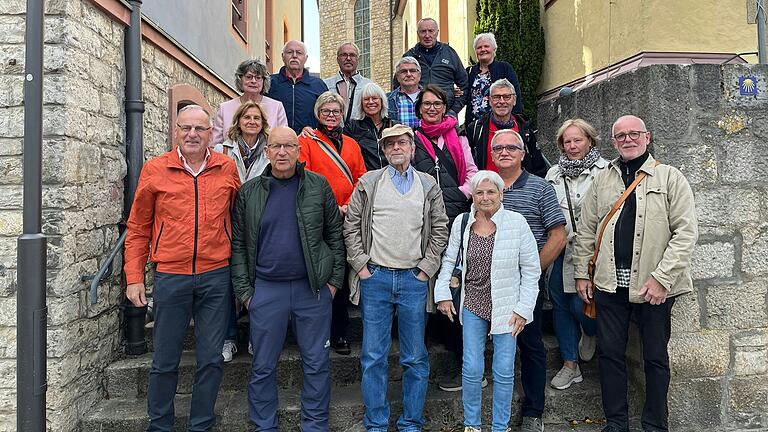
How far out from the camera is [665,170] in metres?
3.30

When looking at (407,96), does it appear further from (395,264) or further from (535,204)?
(395,264)

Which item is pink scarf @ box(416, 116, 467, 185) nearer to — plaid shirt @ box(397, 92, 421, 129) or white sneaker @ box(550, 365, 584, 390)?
plaid shirt @ box(397, 92, 421, 129)

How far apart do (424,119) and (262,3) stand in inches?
326

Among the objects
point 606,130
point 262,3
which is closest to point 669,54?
point 606,130

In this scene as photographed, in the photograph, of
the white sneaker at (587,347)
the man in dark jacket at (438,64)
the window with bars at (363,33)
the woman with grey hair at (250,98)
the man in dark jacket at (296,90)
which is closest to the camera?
the white sneaker at (587,347)

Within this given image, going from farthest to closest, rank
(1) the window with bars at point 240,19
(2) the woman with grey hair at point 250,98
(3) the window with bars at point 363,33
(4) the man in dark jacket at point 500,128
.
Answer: (3) the window with bars at point 363,33 → (1) the window with bars at point 240,19 → (2) the woman with grey hair at point 250,98 → (4) the man in dark jacket at point 500,128

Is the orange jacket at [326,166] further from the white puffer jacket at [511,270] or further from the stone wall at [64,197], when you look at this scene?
the stone wall at [64,197]

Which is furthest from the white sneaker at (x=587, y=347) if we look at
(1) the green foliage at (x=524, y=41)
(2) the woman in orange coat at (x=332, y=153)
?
(1) the green foliage at (x=524, y=41)

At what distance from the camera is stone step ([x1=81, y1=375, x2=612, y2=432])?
3.60 meters

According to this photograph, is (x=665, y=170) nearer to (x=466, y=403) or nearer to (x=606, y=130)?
(x=606, y=130)

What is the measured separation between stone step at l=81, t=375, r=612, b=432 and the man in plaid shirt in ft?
7.04

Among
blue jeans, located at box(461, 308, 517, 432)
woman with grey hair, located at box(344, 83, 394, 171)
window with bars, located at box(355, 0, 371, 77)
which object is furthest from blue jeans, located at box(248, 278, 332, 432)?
window with bars, located at box(355, 0, 371, 77)

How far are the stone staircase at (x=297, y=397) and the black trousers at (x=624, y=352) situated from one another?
0.41 meters

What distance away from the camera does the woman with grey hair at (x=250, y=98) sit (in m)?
4.17
